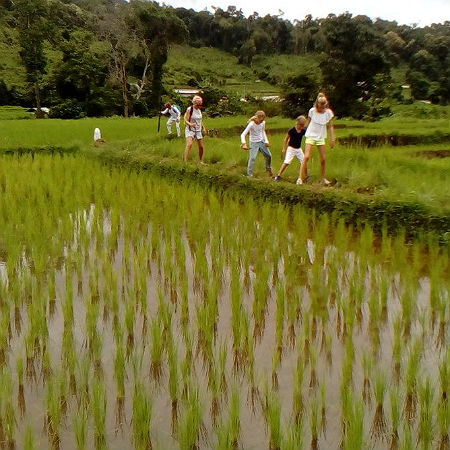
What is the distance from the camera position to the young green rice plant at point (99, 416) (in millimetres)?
2479

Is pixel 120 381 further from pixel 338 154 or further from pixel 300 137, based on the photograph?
pixel 338 154

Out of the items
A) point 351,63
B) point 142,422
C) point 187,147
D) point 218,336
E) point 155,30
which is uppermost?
point 155,30

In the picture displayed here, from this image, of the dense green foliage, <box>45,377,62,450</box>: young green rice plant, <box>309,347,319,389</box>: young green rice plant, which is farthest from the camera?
the dense green foliage

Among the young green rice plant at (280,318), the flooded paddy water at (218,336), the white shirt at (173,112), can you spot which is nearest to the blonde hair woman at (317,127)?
the flooded paddy water at (218,336)

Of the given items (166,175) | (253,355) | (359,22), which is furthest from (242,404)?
(359,22)

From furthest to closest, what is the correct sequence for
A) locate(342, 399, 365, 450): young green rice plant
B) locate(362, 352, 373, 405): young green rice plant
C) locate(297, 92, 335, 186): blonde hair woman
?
locate(297, 92, 335, 186): blonde hair woman
locate(362, 352, 373, 405): young green rice plant
locate(342, 399, 365, 450): young green rice plant

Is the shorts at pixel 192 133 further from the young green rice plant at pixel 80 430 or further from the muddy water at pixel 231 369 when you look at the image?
the young green rice plant at pixel 80 430

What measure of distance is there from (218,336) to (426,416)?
1454 millimetres

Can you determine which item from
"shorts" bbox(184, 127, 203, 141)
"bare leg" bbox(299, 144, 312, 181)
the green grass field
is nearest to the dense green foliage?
the green grass field

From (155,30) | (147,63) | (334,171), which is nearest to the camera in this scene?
(334,171)

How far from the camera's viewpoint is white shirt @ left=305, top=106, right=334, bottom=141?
6.97 metres

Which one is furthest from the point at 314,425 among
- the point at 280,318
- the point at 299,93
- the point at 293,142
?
the point at 299,93

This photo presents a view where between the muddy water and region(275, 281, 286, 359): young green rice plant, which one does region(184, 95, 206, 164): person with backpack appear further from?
region(275, 281, 286, 359): young green rice plant

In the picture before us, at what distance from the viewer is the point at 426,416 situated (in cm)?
Result: 249
